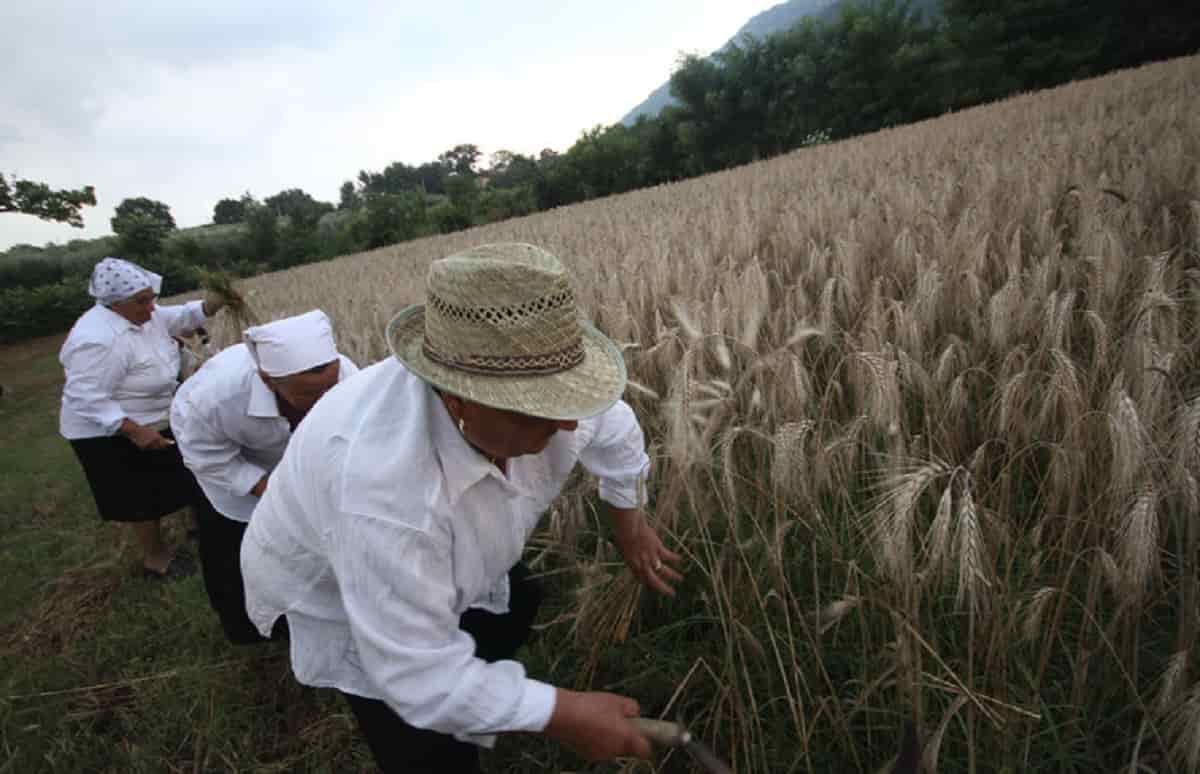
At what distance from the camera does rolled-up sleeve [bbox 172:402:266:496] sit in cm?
212

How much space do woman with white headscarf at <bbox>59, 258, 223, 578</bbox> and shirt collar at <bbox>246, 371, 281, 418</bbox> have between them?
46.6 inches

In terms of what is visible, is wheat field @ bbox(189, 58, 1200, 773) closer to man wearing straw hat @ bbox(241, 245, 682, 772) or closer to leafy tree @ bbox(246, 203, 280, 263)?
man wearing straw hat @ bbox(241, 245, 682, 772)

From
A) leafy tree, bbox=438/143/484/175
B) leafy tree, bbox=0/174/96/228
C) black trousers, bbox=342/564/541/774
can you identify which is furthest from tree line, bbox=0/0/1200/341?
leafy tree, bbox=438/143/484/175

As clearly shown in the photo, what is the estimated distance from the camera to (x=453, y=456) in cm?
100

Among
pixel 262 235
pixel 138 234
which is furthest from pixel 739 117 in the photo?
pixel 138 234

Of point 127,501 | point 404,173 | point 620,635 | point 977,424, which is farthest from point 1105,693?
point 404,173

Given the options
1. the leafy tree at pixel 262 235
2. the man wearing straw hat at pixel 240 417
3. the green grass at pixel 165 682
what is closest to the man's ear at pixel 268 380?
the man wearing straw hat at pixel 240 417

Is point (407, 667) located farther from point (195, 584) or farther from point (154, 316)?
point (154, 316)

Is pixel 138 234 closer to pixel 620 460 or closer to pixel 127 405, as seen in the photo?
pixel 127 405

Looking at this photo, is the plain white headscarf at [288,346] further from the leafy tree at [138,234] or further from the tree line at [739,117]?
the leafy tree at [138,234]

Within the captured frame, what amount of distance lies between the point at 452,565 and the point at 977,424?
1.54m

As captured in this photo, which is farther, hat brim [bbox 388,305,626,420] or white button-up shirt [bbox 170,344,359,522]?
white button-up shirt [bbox 170,344,359,522]

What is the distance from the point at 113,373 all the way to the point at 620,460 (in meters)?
3.07

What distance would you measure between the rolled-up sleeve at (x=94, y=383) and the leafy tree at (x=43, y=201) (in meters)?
15.7
